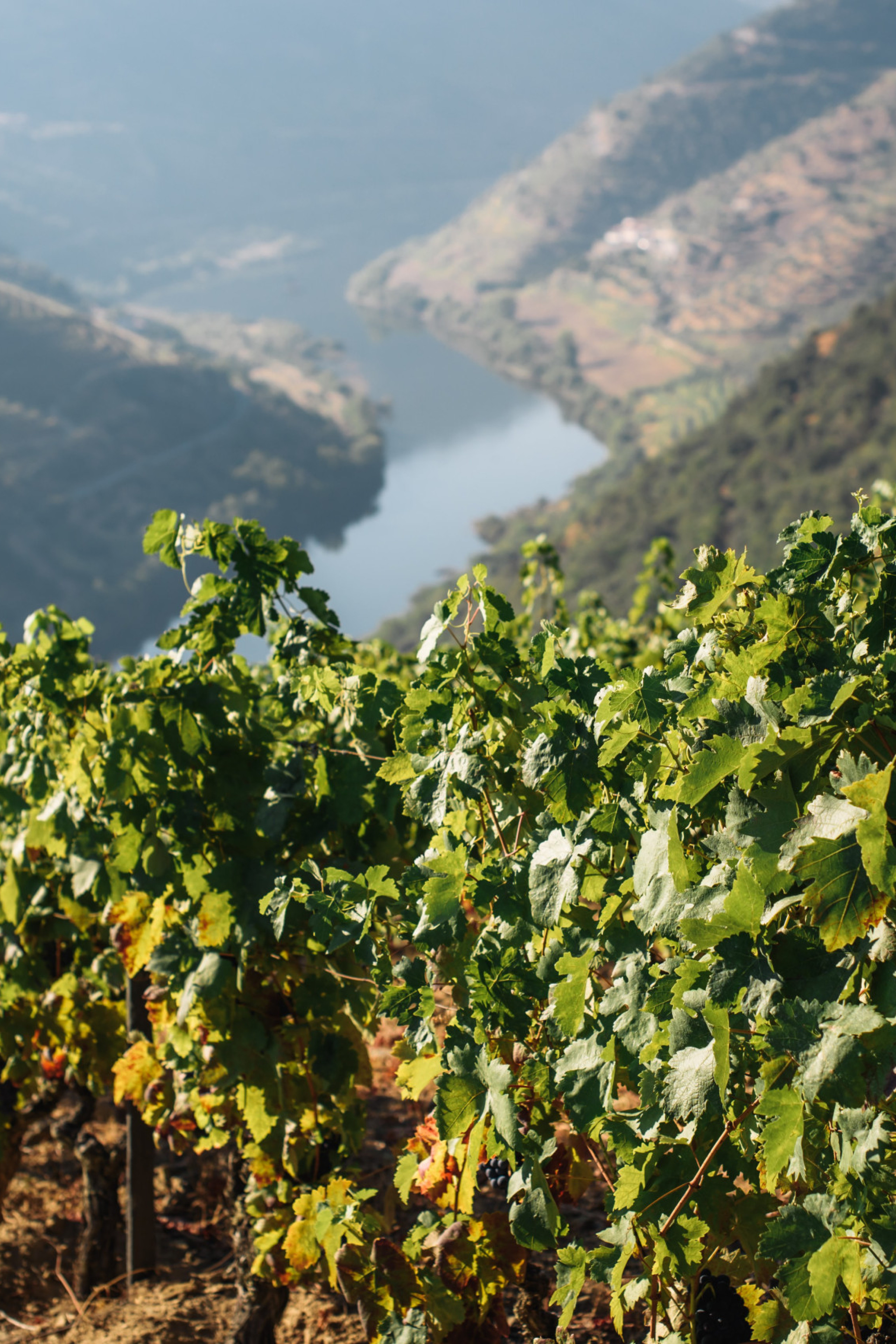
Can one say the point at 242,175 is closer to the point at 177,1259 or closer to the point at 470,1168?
the point at 177,1259

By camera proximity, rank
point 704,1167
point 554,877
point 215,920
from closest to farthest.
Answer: point 704,1167
point 554,877
point 215,920

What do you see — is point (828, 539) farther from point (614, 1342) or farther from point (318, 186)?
point (318, 186)

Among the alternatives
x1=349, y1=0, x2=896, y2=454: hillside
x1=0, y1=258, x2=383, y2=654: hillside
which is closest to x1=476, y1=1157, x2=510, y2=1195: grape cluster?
x1=0, y1=258, x2=383, y2=654: hillside

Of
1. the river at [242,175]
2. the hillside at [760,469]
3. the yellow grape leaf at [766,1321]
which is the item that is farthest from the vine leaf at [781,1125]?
the river at [242,175]

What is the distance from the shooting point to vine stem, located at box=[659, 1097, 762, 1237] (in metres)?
1.31

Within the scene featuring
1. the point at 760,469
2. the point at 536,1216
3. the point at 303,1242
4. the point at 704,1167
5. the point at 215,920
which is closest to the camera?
the point at 704,1167

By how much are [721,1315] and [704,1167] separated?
25.6 inches

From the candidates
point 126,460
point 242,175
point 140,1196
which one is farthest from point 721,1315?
point 242,175

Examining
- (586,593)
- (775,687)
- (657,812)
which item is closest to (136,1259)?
(657,812)

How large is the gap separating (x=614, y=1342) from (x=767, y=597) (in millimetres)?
1654

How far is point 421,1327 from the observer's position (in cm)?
182

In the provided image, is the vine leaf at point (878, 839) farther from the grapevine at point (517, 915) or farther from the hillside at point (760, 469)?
the hillside at point (760, 469)

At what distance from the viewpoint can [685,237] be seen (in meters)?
107

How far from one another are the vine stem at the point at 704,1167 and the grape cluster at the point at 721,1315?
45cm
